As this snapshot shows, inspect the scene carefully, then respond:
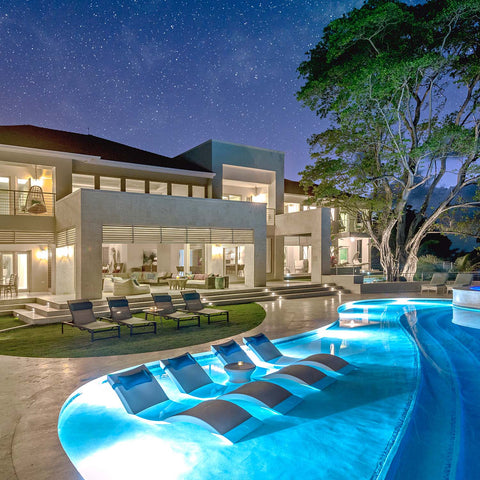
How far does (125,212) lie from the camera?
15.9 metres

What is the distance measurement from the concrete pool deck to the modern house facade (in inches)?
278

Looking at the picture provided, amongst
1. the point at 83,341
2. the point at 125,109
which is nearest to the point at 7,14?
the point at 125,109

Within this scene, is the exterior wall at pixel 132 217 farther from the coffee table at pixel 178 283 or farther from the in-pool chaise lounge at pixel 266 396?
the in-pool chaise lounge at pixel 266 396

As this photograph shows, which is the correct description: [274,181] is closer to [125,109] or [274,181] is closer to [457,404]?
[125,109]

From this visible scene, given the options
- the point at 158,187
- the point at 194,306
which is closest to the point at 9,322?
the point at 194,306

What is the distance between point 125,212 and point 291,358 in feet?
33.1

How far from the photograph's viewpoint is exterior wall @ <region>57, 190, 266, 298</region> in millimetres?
14672

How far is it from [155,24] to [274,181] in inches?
485

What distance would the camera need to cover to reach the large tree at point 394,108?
750 inches

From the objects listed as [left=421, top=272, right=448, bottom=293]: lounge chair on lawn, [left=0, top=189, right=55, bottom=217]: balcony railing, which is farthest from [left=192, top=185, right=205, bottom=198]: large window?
[left=421, top=272, right=448, bottom=293]: lounge chair on lawn

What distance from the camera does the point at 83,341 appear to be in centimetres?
1001

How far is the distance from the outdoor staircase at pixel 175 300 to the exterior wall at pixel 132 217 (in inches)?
40.7

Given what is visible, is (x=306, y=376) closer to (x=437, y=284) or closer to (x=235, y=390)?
(x=235, y=390)

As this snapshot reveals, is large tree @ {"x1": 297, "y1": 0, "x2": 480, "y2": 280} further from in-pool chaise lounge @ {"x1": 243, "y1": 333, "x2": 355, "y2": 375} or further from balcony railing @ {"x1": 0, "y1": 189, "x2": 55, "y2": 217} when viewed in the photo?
in-pool chaise lounge @ {"x1": 243, "y1": 333, "x2": 355, "y2": 375}
